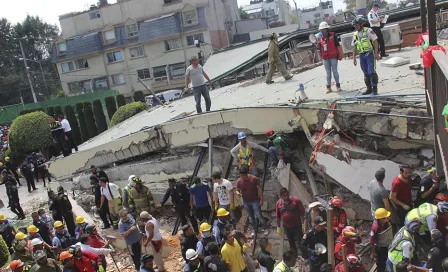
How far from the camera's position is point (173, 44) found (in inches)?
1596

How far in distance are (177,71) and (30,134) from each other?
72.4ft

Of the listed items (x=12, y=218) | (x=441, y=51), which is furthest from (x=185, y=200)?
(x=12, y=218)

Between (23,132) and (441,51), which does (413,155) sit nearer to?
(441,51)

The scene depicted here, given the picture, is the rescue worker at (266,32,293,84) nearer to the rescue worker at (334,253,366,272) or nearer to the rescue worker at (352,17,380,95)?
the rescue worker at (352,17,380,95)

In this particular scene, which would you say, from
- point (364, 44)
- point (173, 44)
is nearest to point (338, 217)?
point (364, 44)

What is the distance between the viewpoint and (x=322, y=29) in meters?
8.57

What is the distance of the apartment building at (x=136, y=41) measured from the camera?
40125mm

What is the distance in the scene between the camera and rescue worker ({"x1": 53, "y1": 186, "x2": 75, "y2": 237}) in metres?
9.39

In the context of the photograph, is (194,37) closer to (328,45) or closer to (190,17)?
(190,17)

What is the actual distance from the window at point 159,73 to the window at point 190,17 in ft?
15.3

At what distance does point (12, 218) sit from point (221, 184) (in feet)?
27.5

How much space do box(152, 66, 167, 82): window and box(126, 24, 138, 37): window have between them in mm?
4025

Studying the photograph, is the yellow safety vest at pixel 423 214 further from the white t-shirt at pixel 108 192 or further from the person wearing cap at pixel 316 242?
the white t-shirt at pixel 108 192

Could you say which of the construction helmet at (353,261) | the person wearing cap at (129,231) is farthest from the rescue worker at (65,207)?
the construction helmet at (353,261)
